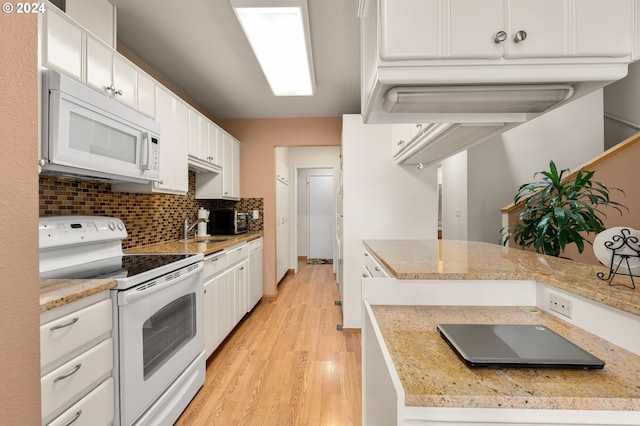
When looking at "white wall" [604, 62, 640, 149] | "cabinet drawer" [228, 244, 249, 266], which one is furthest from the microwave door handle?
"white wall" [604, 62, 640, 149]

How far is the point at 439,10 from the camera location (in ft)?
2.95

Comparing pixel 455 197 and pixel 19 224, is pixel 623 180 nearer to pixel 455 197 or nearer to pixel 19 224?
pixel 455 197

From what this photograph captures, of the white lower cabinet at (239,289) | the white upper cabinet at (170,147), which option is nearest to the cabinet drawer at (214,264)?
the white lower cabinet at (239,289)

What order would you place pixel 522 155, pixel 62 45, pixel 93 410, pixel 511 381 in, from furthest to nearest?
pixel 522 155 < pixel 62 45 < pixel 93 410 < pixel 511 381

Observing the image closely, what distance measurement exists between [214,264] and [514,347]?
6.82ft

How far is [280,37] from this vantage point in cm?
196

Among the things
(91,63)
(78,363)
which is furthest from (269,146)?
(78,363)

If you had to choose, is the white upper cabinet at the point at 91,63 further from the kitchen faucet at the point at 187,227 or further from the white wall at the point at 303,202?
the white wall at the point at 303,202

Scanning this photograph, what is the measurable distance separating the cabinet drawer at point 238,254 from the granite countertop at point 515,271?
1.60m

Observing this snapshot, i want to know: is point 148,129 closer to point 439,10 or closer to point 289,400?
point 439,10

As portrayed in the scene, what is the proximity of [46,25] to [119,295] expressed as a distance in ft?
3.93

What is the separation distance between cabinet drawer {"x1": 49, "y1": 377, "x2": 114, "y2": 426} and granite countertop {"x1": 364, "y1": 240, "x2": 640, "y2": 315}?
129cm

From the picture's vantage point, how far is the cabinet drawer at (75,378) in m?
0.99

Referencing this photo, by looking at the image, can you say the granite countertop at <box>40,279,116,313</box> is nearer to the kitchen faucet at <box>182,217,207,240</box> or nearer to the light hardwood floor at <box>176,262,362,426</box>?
the light hardwood floor at <box>176,262,362,426</box>
